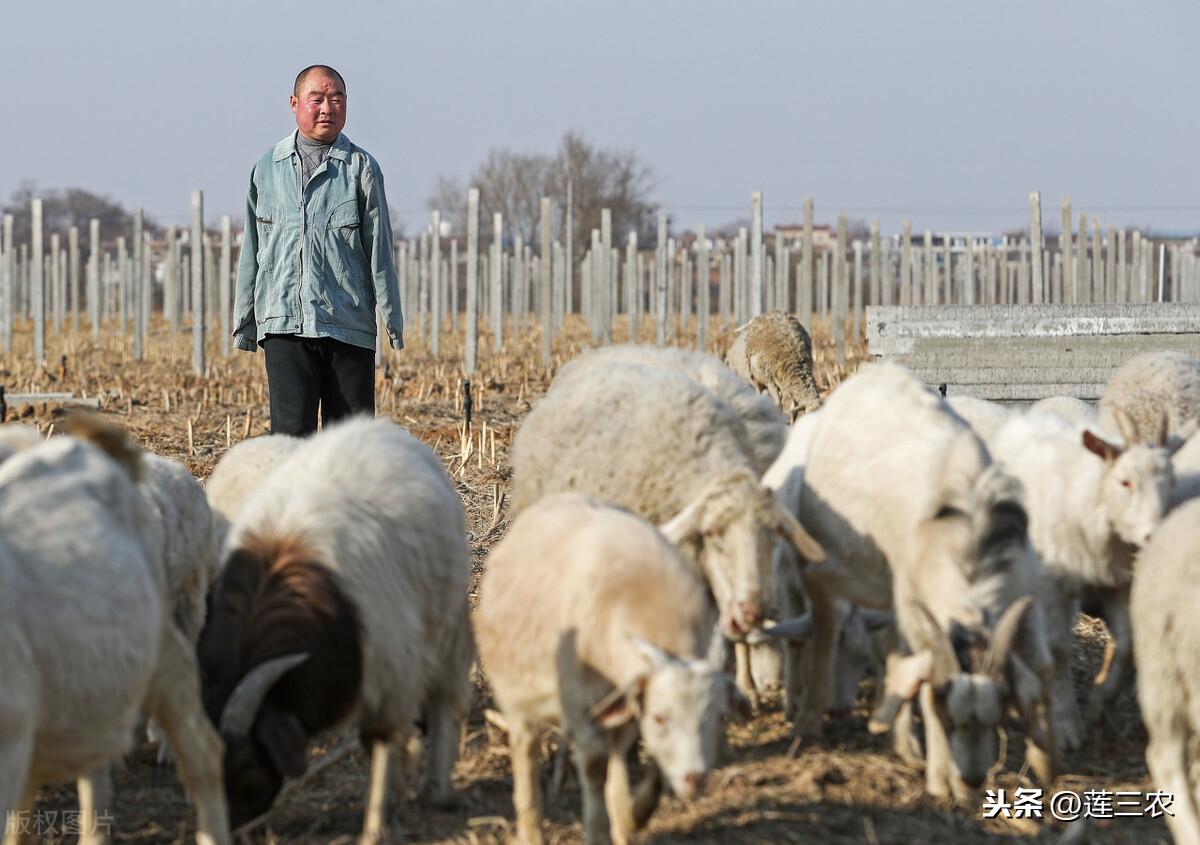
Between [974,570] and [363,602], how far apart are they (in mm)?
2140

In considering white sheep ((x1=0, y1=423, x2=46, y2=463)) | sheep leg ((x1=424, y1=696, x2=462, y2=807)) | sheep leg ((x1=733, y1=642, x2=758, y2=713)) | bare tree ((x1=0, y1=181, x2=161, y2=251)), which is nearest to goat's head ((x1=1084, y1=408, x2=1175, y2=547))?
sheep leg ((x1=733, y1=642, x2=758, y2=713))

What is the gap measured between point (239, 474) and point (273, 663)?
8.21 ft

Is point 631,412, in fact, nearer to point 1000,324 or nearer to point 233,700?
point 233,700

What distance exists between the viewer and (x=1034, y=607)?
543 cm

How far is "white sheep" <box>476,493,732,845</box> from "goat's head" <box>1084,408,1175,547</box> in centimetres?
201

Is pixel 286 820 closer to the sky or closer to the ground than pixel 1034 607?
closer to the ground

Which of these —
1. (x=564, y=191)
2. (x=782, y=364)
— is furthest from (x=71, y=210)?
(x=782, y=364)

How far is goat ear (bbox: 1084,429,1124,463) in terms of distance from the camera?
6.20m

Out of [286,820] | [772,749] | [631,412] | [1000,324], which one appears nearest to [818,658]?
[772,749]

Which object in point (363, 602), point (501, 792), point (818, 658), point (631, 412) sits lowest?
point (501, 792)

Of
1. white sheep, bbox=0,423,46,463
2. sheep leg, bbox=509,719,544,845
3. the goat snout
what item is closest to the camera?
the goat snout

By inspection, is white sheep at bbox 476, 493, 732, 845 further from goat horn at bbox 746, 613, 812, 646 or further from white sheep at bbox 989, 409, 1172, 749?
white sheep at bbox 989, 409, 1172, 749

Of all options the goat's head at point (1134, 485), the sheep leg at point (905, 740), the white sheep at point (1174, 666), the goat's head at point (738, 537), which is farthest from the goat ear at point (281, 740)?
the goat's head at point (1134, 485)

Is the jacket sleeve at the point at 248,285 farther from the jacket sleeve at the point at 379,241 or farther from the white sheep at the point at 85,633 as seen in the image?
the white sheep at the point at 85,633
